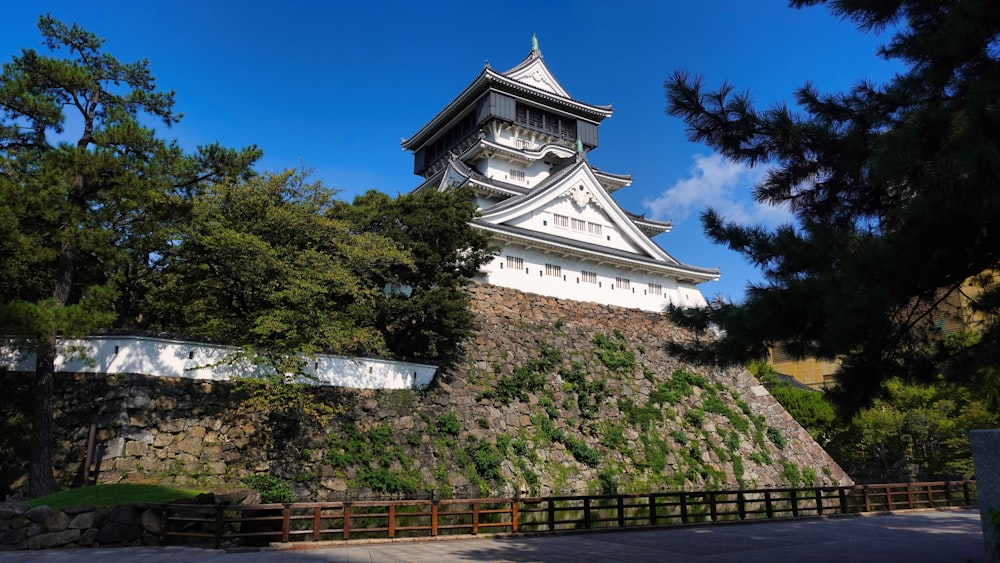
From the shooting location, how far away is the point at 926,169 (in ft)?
16.2

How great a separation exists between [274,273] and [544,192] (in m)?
13.7

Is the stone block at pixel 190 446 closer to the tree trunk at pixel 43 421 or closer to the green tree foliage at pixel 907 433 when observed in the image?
the tree trunk at pixel 43 421

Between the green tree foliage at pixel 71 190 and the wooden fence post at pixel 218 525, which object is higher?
the green tree foliage at pixel 71 190

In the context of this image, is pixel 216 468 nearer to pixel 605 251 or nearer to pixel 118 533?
pixel 118 533

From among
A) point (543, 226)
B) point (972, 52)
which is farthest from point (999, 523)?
point (543, 226)

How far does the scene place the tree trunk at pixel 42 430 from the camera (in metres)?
11.0

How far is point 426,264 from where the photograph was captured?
1753 cm

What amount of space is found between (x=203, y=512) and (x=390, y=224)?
34.0 feet

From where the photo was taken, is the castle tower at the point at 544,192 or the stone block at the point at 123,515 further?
the castle tower at the point at 544,192

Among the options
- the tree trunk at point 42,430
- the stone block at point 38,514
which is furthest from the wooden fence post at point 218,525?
the tree trunk at point 42,430

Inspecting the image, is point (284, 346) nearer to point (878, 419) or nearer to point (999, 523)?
point (999, 523)

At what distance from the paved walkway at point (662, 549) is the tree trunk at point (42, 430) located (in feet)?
9.37

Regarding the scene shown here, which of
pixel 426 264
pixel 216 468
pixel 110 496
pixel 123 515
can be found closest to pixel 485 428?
pixel 426 264

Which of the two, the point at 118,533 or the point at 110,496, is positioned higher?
the point at 110,496
